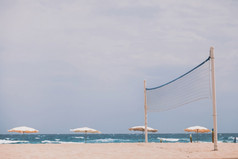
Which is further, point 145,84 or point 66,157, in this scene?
point 145,84

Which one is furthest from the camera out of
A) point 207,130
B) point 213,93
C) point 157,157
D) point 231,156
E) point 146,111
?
point 207,130

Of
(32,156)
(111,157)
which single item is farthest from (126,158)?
(32,156)

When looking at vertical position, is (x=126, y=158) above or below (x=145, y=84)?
below

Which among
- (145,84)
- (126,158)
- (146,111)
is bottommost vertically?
(126,158)

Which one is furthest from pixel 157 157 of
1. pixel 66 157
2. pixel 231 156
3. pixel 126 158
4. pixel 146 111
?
pixel 146 111

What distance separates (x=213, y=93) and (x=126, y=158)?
3706mm

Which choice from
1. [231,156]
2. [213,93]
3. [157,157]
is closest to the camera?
[231,156]

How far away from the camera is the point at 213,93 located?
1049 centimetres

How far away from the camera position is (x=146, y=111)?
16.8 metres

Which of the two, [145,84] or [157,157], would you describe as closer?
[157,157]

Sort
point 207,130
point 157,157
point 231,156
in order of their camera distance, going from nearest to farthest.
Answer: point 231,156 < point 157,157 < point 207,130

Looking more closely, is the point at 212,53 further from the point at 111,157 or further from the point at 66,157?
the point at 66,157

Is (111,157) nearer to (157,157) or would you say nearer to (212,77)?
(157,157)

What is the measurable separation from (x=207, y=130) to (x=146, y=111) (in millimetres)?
10973
